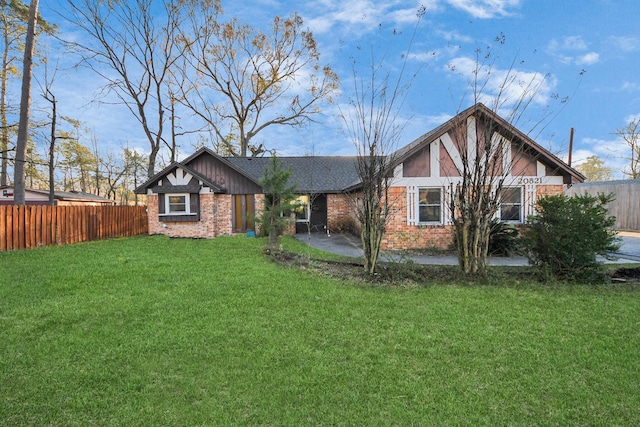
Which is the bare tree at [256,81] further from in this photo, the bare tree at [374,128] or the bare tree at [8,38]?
the bare tree at [374,128]

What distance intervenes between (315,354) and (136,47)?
26787 mm

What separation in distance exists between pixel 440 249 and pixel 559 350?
7.65 m

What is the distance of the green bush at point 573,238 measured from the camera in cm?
629

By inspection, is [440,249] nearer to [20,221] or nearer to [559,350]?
[559,350]

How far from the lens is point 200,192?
607 inches

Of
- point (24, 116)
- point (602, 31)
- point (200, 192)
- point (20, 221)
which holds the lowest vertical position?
point (20, 221)

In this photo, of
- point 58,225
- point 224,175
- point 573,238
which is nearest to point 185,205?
point 224,175

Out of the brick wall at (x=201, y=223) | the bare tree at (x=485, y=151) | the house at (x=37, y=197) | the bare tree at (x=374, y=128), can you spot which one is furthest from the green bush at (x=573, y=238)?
the house at (x=37, y=197)

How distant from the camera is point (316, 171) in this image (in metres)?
19.1

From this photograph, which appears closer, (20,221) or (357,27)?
(357,27)

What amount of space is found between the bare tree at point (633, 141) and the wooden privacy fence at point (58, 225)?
3385 centimetres

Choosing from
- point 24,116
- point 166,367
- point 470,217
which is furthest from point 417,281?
point 24,116

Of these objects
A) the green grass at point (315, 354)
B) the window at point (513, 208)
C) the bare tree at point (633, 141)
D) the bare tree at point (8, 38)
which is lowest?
the green grass at point (315, 354)

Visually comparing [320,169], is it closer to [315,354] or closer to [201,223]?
[201,223]
